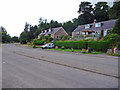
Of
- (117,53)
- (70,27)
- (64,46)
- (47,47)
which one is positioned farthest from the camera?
(70,27)

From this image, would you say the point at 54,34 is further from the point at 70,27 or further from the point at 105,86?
the point at 105,86

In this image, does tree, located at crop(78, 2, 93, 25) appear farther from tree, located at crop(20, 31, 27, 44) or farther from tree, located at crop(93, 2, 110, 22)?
tree, located at crop(20, 31, 27, 44)

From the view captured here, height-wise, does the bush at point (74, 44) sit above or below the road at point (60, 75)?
above

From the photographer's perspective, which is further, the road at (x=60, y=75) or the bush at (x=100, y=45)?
the bush at (x=100, y=45)

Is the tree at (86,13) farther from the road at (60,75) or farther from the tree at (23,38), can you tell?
the road at (60,75)

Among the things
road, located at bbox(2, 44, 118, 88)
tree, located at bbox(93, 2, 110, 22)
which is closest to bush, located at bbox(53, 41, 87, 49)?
road, located at bbox(2, 44, 118, 88)

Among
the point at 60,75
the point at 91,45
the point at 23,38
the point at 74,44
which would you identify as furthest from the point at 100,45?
the point at 23,38

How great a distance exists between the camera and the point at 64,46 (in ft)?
99.8

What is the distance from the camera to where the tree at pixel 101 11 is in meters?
57.7

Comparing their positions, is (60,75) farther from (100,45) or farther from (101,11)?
(101,11)

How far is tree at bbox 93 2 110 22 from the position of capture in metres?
57.7

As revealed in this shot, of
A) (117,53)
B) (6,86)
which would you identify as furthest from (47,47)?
(6,86)

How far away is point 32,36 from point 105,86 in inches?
3063

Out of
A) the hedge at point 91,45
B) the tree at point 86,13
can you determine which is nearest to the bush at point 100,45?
the hedge at point 91,45
